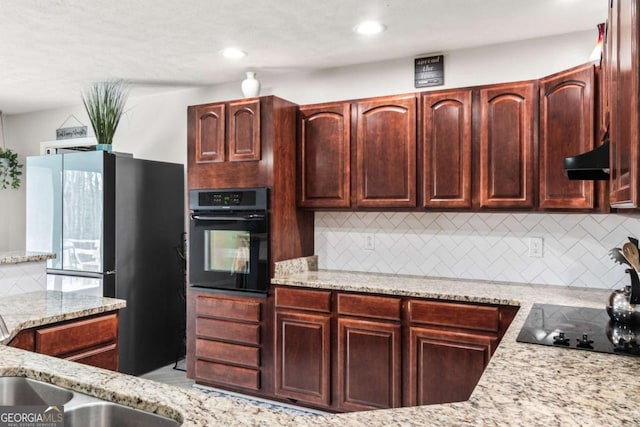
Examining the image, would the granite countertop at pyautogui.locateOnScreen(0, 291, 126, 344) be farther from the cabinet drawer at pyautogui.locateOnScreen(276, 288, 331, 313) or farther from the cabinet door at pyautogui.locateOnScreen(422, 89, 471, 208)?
the cabinet door at pyautogui.locateOnScreen(422, 89, 471, 208)

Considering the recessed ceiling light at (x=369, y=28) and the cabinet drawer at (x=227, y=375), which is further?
the cabinet drawer at (x=227, y=375)

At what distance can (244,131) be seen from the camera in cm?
337

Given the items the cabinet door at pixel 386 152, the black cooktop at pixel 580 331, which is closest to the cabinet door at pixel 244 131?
the cabinet door at pixel 386 152

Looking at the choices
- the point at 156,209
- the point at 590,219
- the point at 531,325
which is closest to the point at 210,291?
the point at 156,209

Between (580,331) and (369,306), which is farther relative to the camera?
(369,306)

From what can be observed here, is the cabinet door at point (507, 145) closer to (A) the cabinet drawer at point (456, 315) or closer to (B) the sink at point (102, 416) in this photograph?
(A) the cabinet drawer at point (456, 315)

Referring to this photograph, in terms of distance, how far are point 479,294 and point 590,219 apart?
92 centimetres

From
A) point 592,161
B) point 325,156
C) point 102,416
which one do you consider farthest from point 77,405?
point 325,156

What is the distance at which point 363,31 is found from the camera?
2.89 meters

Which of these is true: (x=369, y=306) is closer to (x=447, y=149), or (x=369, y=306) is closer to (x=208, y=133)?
(x=447, y=149)

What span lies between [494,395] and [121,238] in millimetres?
3185

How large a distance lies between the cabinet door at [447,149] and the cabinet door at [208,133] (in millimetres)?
1486

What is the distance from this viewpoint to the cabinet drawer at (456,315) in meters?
2.59

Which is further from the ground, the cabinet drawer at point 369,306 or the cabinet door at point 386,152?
the cabinet door at point 386,152
